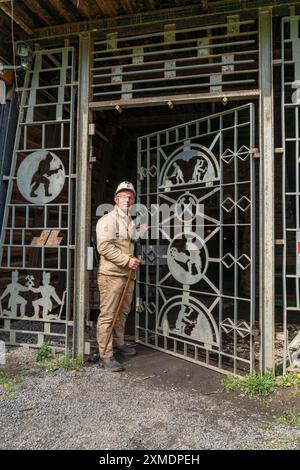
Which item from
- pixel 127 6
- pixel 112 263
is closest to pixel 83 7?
pixel 127 6

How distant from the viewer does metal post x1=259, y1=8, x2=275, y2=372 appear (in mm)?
3430

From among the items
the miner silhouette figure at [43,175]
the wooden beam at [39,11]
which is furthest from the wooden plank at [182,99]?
the wooden beam at [39,11]

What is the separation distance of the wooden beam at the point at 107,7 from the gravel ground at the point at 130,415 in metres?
3.92

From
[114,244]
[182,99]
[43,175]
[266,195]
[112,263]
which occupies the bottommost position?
[112,263]

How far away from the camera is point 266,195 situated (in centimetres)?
352

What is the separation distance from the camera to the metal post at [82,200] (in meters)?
3.96

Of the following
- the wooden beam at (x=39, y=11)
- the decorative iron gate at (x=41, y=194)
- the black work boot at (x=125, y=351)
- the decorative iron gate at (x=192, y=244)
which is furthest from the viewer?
the black work boot at (x=125, y=351)

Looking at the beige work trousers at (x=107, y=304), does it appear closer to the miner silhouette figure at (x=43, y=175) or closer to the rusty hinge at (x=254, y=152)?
the miner silhouette figure at (x=43, y=175)

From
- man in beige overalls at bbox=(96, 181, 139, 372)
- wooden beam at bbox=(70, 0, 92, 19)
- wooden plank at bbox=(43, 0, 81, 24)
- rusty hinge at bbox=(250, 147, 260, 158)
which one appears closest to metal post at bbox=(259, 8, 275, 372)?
rusty hinge at bbox=(250, 147, 260, 158)

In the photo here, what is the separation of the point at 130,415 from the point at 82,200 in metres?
2.27

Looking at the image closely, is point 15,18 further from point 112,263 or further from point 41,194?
point 112,263

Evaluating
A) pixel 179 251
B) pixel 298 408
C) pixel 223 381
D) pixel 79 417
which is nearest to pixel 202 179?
pixel 179 251

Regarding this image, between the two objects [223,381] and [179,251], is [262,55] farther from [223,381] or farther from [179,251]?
[223,381]
